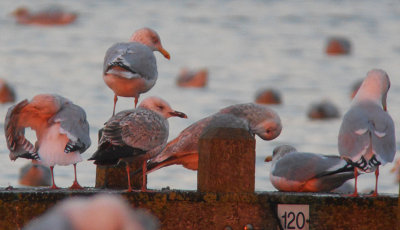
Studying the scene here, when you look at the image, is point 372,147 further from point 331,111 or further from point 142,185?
point 331,111

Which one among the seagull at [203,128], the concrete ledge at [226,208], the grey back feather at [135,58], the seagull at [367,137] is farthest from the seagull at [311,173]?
the grey back feather at [135,58]

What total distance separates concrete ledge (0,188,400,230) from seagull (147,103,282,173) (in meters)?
0.65

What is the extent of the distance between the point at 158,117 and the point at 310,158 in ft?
4.19

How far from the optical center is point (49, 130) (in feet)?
24.0

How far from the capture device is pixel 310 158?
774 centimetres

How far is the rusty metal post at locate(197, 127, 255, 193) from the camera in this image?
689 cm

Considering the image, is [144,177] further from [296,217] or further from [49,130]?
[296,217]

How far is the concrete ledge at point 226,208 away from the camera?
6688 millimetres

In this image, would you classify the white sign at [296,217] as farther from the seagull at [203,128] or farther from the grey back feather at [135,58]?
the grey back feather at [135,58]

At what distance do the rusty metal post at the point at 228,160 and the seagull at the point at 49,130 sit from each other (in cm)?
97

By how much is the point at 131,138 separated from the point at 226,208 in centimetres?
83

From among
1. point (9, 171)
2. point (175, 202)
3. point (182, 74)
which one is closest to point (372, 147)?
point (175, 202)

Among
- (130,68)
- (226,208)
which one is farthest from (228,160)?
(130,68)

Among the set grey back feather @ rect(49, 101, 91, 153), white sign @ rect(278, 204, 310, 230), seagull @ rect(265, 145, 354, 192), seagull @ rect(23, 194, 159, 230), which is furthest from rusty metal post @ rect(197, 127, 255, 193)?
seagull @ rect(23, 194, 159, 230)
